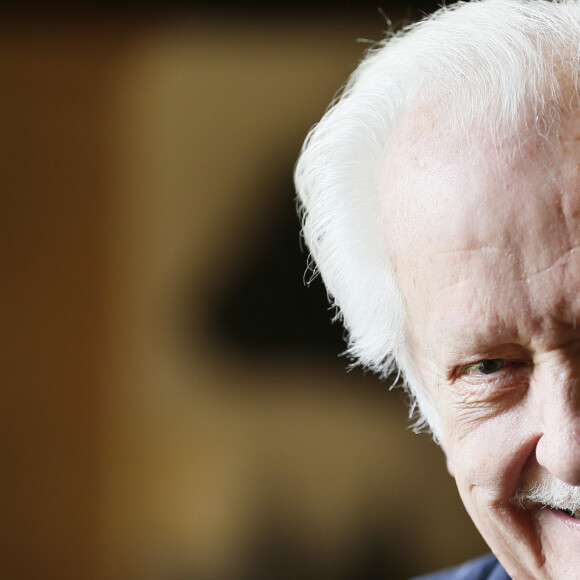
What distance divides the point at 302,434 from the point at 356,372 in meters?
0.42

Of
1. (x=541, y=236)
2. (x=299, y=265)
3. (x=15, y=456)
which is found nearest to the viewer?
(x=541, y=236)

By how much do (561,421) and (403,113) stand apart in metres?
0.41

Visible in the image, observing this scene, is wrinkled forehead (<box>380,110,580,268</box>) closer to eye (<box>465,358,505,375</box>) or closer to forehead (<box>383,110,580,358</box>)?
forehead (<box>383,110,580,358</box>)

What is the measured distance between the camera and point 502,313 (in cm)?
81

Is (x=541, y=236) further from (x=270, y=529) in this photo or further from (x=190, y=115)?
(x=190, y=115)

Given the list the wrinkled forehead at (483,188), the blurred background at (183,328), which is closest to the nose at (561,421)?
the wrinkled forehead at (483,188)

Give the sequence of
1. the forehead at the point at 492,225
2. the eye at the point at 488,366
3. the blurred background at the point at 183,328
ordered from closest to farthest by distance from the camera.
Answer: the forehead at the point at 492,225
the eye at the point at 488,366
the blurred background at the point at 183,328

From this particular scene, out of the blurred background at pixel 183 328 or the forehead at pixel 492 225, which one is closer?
the forehead at pixel 492 225

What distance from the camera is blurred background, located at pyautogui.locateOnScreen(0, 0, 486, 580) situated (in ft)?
11.5

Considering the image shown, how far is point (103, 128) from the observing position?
152 inches

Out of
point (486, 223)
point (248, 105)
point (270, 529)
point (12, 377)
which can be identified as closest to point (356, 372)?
point (270, 529)

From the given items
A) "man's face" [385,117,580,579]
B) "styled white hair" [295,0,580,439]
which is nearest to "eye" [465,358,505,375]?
"man's face" [385,117,580,579]

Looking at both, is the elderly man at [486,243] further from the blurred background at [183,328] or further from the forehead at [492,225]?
the blurred background at [183,328]

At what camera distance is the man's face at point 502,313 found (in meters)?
0.78
